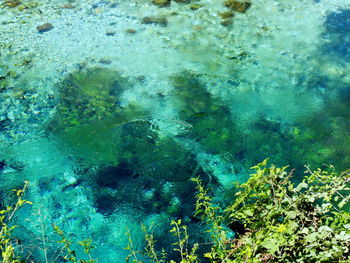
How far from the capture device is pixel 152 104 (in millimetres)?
4766

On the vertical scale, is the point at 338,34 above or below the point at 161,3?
below

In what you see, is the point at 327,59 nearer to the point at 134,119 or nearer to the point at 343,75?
the point at 343,75

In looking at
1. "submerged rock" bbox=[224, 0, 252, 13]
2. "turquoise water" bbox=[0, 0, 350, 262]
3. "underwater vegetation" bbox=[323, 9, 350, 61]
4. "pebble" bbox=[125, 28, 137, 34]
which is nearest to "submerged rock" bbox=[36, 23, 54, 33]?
"turquoise water" bbox=[0, 0, 350, 262]

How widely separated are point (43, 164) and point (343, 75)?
404 cm

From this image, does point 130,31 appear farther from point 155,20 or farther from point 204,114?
point 204,114

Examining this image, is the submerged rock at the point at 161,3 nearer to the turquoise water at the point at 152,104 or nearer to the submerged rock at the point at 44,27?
the turquoise water at the point at 152,104

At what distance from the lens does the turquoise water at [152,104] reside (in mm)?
3740

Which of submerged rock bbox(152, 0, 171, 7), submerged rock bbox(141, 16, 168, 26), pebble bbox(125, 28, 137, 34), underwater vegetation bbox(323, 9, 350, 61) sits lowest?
underwater vegetation bbox(323, 9, 350, 61)

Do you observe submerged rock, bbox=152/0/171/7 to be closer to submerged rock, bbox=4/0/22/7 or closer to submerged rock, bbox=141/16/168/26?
submerged rock, bbox=141/16/168/26

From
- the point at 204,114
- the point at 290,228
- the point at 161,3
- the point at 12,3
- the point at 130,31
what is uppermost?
the point at 290,228

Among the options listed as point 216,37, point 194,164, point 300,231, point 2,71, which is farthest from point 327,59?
point 2,71

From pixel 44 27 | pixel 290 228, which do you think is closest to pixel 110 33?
pixel 44 27

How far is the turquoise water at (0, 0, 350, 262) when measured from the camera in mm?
3740

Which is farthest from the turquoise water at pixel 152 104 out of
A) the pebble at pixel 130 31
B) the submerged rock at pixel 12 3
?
the submerged rock at pixel 12 3
